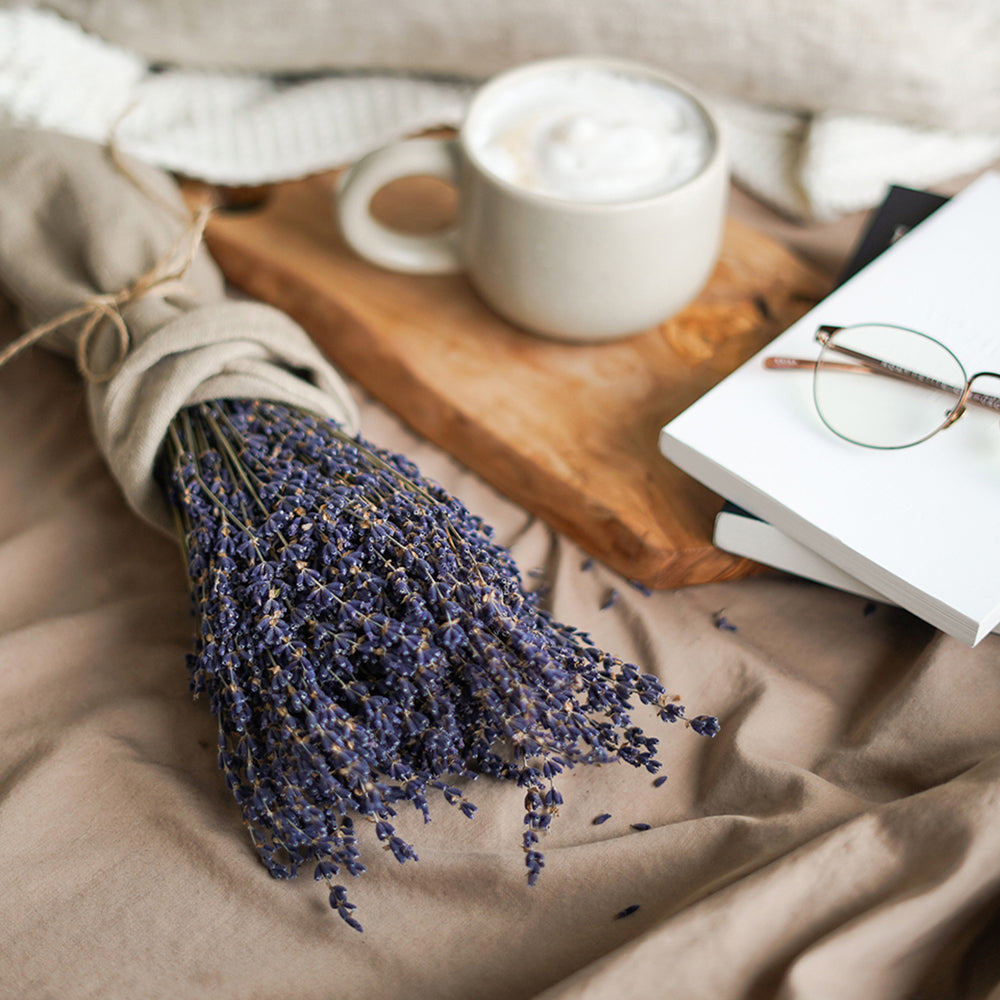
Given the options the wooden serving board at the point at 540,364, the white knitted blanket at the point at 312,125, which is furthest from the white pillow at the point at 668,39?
the wooden serving board at the point at 540,364

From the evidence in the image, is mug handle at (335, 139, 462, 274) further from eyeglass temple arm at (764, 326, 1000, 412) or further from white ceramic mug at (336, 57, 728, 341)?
eyeglass temple arm at (764, 326, 1000, 412)

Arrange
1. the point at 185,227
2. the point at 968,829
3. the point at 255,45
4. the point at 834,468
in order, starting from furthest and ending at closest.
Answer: the point at 255,45 < the point at 185,227 < the point at 834,468 < the point at 968,829

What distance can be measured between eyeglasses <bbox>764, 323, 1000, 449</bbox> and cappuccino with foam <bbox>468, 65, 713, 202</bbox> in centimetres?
15

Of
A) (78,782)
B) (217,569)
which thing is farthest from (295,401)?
(78,782)

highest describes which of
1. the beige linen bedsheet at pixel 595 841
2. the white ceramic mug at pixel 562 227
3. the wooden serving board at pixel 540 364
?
the white ceramic mug at pixel 562 227

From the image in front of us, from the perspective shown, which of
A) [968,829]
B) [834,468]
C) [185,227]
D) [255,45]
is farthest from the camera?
[255,45]

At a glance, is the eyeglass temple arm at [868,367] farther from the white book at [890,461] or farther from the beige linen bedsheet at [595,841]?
the beige linen bedsheet at [595,841]

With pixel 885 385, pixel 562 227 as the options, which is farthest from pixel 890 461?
pixel 562 227

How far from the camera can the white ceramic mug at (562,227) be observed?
58cm

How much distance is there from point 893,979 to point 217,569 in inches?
14.6

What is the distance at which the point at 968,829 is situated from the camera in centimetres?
39

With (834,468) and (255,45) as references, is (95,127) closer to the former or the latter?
(255,45)

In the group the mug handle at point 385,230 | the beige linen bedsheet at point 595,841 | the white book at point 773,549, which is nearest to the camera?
the beige linen bedsheet at point 595,841

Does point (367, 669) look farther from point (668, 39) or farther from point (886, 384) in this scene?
point (668, 39)
